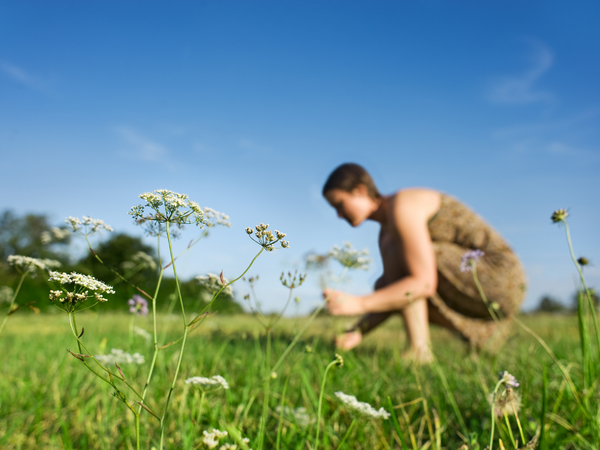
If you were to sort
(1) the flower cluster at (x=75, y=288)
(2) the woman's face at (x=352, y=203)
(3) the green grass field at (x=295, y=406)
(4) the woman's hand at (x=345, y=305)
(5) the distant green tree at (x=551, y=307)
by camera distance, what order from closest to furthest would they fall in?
(1) the flower cluster at (x=75, y=288), (3) the green grass field at (x=295, y=406), (4) the woman's hand at (x=345, y=305), (2) the woman's face at (x=352, y=203), (5) the distant green tree at (x=551, y=307)

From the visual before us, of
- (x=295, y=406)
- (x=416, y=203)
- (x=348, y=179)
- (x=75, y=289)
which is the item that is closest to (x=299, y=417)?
(x=295, y=406)

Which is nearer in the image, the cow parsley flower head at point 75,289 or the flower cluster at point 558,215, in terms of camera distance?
the cow parsley flower head at point 75,289

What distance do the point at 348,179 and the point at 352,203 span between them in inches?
9.2

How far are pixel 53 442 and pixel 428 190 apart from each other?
3788 millimetres

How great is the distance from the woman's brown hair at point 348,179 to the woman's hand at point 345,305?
107cm

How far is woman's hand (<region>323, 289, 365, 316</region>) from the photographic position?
2629 mm

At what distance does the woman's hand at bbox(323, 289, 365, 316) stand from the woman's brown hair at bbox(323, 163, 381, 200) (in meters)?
1.07

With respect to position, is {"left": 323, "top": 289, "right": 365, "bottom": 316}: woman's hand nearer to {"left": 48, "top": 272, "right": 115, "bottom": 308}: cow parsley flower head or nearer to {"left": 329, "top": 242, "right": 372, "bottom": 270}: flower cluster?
{"left": 329, "top": 242, "right": 372, "bottom": 270}: flower cluster

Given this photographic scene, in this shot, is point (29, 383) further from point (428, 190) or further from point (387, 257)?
point (428, 190)

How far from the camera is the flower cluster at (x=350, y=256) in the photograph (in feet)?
5.57

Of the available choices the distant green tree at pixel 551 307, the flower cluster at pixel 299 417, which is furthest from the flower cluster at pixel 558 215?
the distant green tree at pixel 551 307

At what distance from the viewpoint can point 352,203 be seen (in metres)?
3.70

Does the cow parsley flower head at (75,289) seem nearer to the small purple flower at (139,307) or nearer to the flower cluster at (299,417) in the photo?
the small purple flower at (139,307)

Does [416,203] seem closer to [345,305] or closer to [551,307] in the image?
[345,305]
